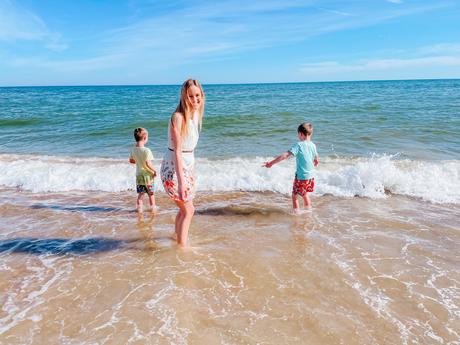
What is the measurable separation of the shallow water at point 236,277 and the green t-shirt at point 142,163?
2.21 feet

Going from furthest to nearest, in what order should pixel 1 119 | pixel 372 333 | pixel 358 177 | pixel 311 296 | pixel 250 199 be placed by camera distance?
1. pixel 1 119
2. pixel 358 177
3. pixel 250 199
4. pixel 311 296
5. pixel 372 333

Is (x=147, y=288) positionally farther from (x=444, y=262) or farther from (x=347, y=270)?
(x=444, y=262)

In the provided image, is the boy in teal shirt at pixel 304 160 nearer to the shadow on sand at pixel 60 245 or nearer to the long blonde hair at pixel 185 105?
the long blonde hair at pixel 185 105

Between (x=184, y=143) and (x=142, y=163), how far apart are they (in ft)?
8.49

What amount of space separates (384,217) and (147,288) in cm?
417

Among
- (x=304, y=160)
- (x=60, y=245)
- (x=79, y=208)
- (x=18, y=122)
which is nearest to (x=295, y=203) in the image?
(x=304, y=160)

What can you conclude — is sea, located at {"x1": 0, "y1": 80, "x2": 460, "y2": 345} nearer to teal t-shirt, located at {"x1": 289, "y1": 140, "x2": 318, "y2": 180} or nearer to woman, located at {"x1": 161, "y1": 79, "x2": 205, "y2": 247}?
teal t-shirt, located at {"x1": 289, "y1": 140, "x2": 318, "y2": 180}

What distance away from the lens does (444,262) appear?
14.1 feet

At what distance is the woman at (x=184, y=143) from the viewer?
3.74 metres

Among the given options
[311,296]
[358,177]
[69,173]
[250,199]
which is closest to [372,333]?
[311,296]

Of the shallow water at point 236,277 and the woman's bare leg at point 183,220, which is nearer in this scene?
the shallow water at point 236,277

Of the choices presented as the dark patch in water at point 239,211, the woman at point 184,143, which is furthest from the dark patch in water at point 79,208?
the woman at point 184,143

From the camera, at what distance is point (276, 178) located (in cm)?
835

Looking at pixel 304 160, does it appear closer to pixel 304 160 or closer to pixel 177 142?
pixel 304 160
